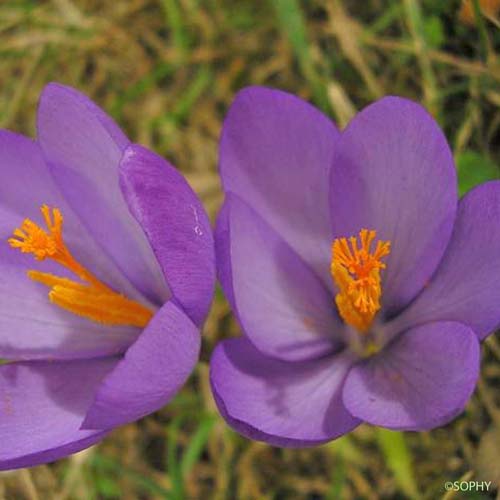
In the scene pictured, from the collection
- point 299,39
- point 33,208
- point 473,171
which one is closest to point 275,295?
point 33,208

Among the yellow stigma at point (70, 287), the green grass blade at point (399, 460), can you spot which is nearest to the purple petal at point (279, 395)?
the yellow stigma at point (70, 287)

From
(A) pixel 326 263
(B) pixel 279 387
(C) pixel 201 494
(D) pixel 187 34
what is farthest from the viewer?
(D) pixel 187 34

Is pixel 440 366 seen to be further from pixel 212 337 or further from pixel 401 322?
pixel 212 337

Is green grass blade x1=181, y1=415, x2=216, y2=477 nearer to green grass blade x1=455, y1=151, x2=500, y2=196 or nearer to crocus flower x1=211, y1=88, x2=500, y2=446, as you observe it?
crocus flower x1=211, y1=88, x2=500, y2=446

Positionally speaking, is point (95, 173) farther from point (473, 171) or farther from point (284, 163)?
point (473, 171)

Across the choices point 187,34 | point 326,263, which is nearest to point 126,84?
point 187,34

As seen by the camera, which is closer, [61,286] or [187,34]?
[61,286]

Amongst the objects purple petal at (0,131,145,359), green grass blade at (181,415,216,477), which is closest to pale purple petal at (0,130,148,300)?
purple petal at (0,131,145,359)

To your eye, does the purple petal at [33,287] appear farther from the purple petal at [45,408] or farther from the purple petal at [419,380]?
the purple petal at [419,380]
